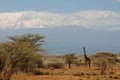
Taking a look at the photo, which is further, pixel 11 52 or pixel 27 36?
pixel 27 36

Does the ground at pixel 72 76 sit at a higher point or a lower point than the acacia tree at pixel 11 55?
lower

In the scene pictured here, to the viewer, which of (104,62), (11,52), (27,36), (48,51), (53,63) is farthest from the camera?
(53,63)

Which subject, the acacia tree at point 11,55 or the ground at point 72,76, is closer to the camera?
the acacia tree at point 11,55

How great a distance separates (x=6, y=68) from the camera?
29.5 metres

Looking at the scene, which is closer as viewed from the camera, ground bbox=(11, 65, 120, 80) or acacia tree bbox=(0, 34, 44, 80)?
acacia tree bbox=(0, 34, 44, 80)

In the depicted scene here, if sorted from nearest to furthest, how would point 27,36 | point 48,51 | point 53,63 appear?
point 48,51 < point 27,36 < point 53,63

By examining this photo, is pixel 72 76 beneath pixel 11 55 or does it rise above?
beneath

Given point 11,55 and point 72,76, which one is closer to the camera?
point 11,55

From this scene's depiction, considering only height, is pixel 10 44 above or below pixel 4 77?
above

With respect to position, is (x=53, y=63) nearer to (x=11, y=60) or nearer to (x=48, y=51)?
(x=48, y=51)

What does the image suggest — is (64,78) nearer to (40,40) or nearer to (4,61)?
(4,61)

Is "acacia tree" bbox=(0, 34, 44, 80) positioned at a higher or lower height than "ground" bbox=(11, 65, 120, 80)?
higher

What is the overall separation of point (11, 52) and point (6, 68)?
123cm

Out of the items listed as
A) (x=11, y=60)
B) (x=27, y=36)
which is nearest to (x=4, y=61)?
(x=11, y=60)
